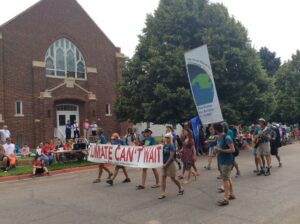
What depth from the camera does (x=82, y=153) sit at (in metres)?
16.4

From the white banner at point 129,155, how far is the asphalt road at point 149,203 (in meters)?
0.68

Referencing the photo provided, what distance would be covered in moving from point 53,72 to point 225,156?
67.2 ft

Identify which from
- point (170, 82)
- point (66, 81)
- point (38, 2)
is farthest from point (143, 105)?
point (38, 2)

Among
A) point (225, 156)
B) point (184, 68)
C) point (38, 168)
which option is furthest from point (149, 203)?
point (184, 68)

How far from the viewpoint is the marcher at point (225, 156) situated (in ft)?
24.9

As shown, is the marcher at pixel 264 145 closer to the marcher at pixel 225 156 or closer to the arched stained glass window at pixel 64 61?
the marcher at pixel 225 156

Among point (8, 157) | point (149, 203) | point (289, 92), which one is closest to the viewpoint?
point (149, 203)

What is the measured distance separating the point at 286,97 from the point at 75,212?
31.6 meters

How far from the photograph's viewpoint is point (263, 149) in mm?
11219

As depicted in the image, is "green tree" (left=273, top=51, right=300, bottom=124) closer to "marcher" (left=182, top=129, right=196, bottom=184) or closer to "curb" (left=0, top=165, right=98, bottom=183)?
"curb" (left=0, top=165, right=98, bottom=183)

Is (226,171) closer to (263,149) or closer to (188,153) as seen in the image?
(188,153)

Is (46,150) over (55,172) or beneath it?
over

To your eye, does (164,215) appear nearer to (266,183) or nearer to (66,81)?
(266,183)

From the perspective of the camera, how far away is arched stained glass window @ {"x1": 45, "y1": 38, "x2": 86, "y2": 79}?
25.9 m
